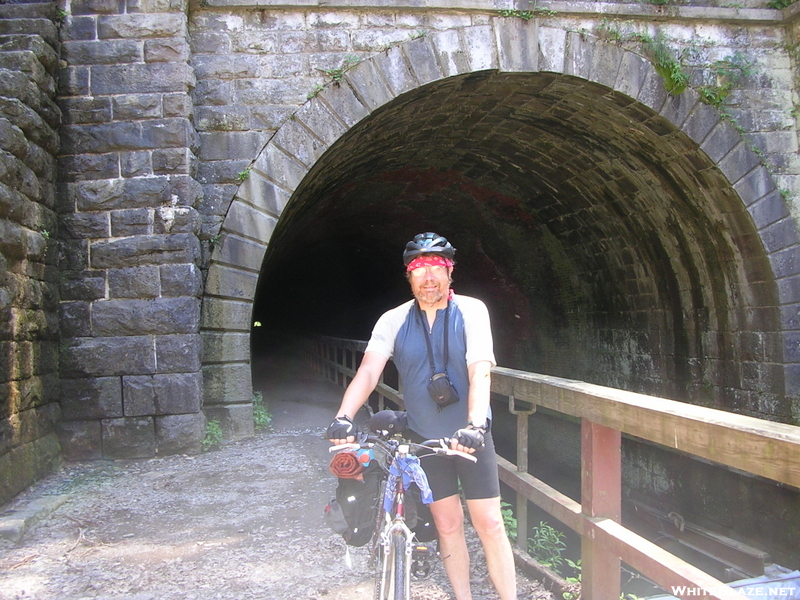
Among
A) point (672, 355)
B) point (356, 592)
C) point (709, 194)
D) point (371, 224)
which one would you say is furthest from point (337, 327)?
point (356, 592)

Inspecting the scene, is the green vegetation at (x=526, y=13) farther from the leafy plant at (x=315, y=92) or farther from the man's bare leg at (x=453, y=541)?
the man's bare leg at (x=453, y=541)

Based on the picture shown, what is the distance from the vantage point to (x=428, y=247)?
255 cm

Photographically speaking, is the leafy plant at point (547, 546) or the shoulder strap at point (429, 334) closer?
the shoulder strap at point (429, 334)

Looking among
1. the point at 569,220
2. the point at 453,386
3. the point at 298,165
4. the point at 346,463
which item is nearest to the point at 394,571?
the point at 346,463

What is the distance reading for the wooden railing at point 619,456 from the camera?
179 cm

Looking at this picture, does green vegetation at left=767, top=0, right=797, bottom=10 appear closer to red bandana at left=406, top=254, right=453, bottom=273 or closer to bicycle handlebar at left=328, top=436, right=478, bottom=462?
red bandana at left=406, top=254, right=453, bottom=273

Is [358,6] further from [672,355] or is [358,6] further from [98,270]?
[672,355]

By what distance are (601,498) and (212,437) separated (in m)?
3.75

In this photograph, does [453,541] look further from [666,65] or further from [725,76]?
[725,76]

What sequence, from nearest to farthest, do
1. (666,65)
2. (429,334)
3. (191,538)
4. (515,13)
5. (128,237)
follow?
(429,334)
(191,538)
(128,237)
(515,13)
(666,65)

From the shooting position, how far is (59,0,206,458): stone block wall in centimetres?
507

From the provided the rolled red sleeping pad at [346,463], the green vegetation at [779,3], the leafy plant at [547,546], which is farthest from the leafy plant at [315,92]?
the green vegetation at [779,3]

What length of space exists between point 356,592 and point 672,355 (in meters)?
7.00

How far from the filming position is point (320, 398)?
30.2ft
